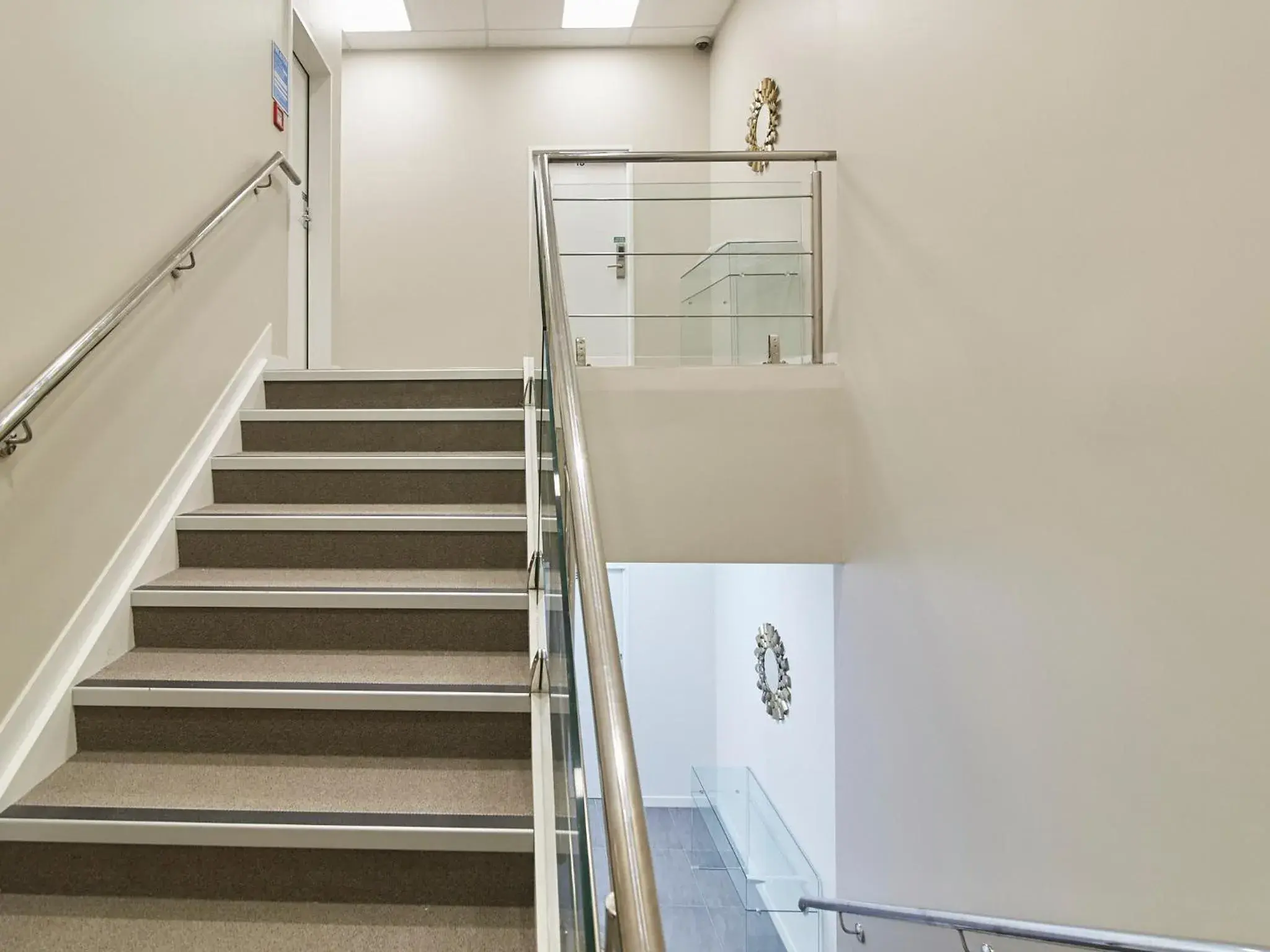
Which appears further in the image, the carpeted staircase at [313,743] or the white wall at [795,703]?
the white wall at [795,703]

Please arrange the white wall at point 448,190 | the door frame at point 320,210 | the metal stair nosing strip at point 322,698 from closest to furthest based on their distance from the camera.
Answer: the metal stair nosing strip at point 322,698
the door frame at point 320,210
the white wall at point 448,190

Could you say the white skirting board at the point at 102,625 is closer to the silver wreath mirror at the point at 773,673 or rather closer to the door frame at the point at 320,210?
the door frame at the point at 320,210

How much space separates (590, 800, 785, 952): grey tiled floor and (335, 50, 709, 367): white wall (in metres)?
3.70

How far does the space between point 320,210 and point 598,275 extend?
1772 millimetres

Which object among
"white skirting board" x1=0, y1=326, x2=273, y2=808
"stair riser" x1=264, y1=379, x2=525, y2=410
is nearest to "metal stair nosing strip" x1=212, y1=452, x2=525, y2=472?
"white skirting board" x1=0, y1=326, x2=273, y2=808

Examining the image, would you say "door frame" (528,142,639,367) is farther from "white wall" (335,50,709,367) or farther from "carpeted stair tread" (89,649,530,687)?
"carpeted stair tread" (89,649,530,687)

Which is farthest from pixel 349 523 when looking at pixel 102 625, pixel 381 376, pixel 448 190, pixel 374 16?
pixel 374 16

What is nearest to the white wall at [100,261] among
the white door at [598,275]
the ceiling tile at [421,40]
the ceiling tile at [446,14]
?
the white door at [598,275]

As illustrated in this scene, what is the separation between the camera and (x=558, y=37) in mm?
5875

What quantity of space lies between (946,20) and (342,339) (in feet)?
15.7

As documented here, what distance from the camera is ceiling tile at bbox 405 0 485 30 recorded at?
536 centimetres

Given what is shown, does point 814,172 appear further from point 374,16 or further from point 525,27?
point 374,16

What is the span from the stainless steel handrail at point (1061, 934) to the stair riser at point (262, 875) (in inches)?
38.6

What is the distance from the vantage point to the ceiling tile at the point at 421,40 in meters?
5.76
